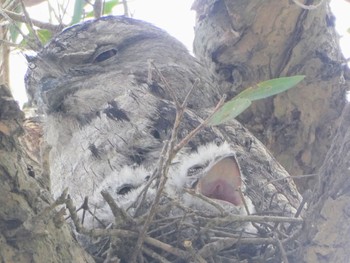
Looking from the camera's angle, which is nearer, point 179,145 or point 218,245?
point 179,145

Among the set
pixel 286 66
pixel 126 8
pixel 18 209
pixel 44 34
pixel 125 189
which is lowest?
pixel 125 189

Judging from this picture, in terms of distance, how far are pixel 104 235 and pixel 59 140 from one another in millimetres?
890

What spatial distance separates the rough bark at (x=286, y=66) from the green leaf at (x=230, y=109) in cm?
119

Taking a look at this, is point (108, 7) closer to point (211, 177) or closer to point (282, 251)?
point (211, 177)

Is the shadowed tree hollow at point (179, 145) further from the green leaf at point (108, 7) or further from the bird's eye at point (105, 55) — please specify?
the green leaf at point (108, 7)

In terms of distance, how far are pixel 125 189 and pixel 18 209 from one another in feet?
2.26

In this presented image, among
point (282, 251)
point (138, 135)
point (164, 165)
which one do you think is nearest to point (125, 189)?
point (138, 135)

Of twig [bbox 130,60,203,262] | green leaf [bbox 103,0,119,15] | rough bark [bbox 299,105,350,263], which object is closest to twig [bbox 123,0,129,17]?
green leaf [bbox 103,0,119,15]

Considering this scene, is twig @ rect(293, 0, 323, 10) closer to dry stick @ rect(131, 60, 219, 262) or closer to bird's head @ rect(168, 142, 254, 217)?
bird's head @ rect(168, 142, 254, 217)

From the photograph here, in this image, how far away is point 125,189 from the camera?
226 centimetres

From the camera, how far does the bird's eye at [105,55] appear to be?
2891 millimetres

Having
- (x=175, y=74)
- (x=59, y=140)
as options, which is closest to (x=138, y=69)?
(x=175, y=74)

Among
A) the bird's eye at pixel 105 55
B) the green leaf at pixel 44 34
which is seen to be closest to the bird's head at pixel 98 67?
the bird's eye at pixel 105 55

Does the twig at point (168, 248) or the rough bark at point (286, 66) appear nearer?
the twig at point (168, 248)
